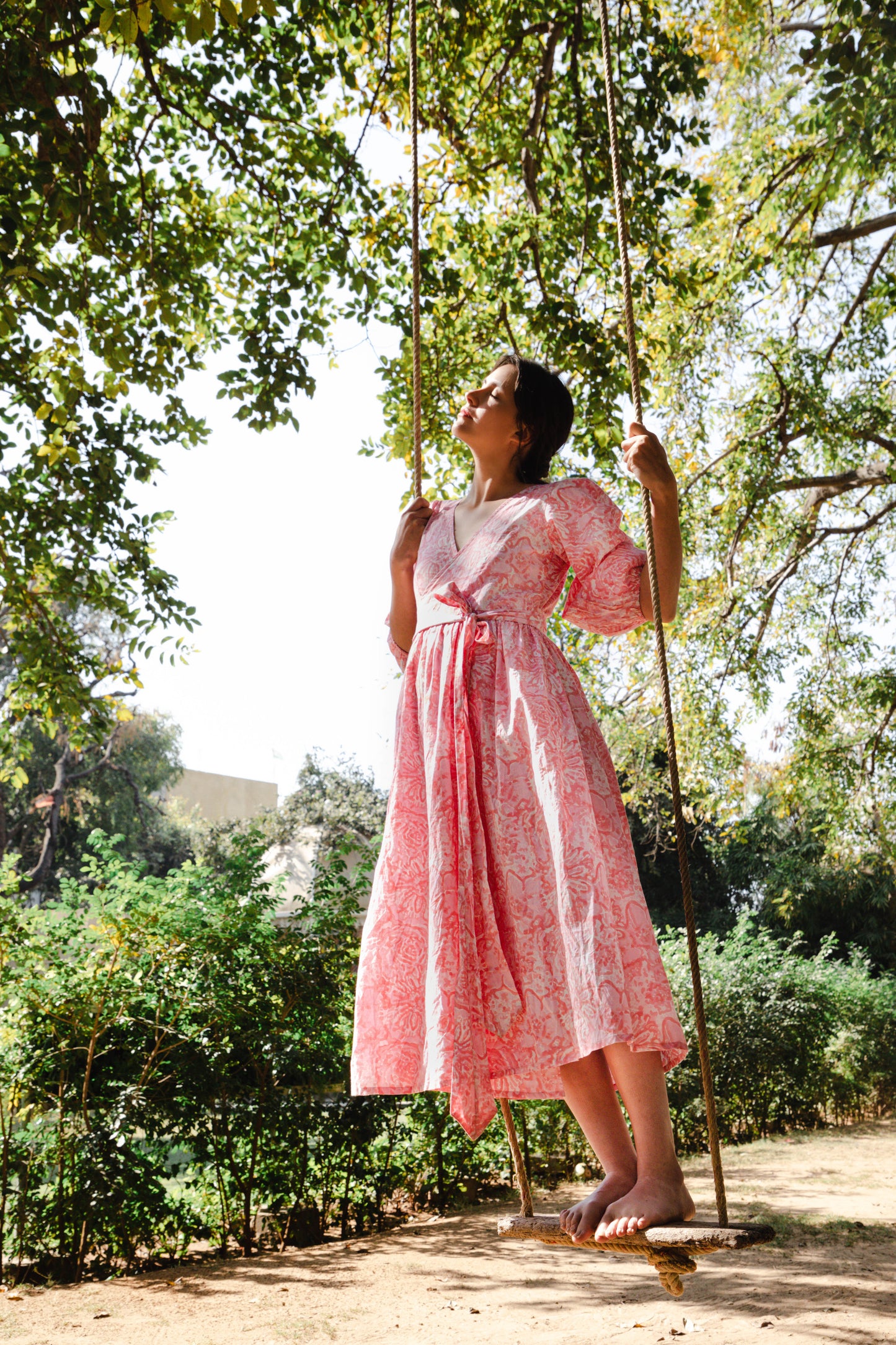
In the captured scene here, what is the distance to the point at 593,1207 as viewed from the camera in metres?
1.78

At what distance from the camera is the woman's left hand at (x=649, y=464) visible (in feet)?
6.82

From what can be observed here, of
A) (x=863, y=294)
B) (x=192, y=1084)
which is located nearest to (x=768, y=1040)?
(x=192, y=1084)

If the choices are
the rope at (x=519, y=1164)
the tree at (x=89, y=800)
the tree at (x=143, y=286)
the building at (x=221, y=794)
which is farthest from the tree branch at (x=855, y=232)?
the building at (x=221, y=794)

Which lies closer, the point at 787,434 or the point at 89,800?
the point at 787,434

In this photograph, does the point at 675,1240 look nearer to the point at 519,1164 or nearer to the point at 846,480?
the point at 519,1164

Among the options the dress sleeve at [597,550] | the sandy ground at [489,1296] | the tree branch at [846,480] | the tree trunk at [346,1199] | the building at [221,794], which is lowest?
the sandy ground at [489,1296]

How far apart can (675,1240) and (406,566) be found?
1.48m

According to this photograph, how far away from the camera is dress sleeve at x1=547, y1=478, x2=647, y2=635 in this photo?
215 centimetres

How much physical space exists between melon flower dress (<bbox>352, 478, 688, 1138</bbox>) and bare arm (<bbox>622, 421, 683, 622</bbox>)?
6 cm

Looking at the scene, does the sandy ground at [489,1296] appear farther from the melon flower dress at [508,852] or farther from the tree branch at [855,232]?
the tree branch at [855,232]

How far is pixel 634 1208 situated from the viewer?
170 cm

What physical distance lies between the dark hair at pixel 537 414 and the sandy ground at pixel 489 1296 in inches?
126

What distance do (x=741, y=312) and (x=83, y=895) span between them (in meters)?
6.17

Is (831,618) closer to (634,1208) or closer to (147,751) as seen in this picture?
(634,1208)
